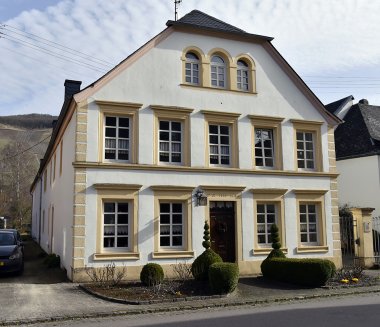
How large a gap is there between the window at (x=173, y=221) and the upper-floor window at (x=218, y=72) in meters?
4.70

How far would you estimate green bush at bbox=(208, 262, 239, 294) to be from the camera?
13219mm

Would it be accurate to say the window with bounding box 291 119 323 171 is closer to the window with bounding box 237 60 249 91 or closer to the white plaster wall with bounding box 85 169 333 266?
the white plaster wall with bounding box 85 169 333 266

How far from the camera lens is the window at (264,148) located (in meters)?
19.0

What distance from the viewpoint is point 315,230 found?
19547 millimetres

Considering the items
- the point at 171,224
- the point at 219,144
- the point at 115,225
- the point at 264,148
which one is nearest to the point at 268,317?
the point at 171,224

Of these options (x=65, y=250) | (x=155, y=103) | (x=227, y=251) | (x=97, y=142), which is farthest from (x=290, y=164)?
(x=65, y=250)

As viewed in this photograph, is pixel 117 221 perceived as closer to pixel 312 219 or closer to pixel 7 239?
pixel 7 239

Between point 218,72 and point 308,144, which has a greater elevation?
point 218,72

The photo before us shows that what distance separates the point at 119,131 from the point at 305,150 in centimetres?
828

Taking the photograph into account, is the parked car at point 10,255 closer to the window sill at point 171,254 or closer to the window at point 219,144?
the window sill at point 171,254

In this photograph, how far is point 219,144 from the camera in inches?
720

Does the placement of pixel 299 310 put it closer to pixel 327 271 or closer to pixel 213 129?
pixel 327 271

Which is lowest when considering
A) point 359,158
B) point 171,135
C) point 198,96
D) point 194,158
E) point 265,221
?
point 265,221

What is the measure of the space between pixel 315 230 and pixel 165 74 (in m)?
9.20
